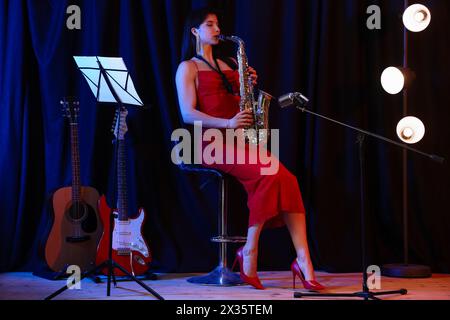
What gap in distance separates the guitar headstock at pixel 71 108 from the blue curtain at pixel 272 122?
26cm

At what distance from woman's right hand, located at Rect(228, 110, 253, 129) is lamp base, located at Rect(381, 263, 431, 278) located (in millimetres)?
1391

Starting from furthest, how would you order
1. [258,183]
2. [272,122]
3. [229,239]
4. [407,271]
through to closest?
[272,122]
[407,271]
[229,239]
[258,183]

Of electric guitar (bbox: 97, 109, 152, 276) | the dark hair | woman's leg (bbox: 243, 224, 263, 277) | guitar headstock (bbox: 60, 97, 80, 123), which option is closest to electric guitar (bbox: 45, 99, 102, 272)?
guitar headstock (bbox: 60, 97, 80, 123)

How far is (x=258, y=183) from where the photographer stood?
3.92m

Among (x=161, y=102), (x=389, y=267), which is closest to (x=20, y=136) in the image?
(x=161, y=102)

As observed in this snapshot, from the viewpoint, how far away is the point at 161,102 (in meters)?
4.61

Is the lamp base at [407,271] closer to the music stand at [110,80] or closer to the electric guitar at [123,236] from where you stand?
the electric guitar at [123,236]

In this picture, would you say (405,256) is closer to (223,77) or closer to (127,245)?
(223,77)

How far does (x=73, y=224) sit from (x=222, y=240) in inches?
38.3

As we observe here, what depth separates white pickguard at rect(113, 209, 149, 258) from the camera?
420 cm

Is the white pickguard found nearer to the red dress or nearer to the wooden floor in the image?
the wooden floor

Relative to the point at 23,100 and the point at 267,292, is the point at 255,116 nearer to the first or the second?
the point at 267,292

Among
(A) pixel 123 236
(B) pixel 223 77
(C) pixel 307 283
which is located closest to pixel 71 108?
(A) pixel 123 236

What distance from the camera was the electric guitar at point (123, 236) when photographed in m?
4.19
